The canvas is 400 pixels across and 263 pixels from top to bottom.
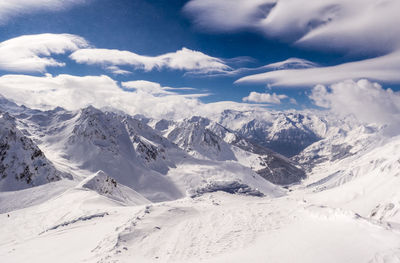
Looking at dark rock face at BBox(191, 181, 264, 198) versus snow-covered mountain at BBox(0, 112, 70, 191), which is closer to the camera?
dark rock face at BBox(191, 181, 264, 198)

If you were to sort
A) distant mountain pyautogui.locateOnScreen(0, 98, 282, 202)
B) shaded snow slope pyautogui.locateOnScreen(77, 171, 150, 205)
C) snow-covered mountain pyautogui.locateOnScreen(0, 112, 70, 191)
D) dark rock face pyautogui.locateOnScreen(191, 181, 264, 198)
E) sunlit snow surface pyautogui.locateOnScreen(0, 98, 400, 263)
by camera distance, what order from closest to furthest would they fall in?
sunlit snow surface pyautogui.locateOnScreen(0, 98, 400, 263) < dark rock face pyautogui.locateOnScreen(191, 181, 264, 198) < shaded snow slope pyautogui.locateOnScreen(77, 171, 150, 205) < snow-covered mountain pyautogui.locateOnScreen(0, 112, 70, 191) < distant mountain pyautogui.locateOnScreen(0, 98, 282, 202)

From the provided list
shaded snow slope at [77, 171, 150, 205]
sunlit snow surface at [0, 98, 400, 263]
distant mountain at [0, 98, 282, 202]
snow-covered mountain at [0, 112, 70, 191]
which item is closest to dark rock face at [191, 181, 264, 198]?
sunlit snow surface at [0, 98, 400, 263]

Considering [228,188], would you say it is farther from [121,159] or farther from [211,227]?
[121,159]

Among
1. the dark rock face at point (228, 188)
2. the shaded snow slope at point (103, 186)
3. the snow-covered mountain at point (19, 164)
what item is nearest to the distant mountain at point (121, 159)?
the snow-covered mountain at point (19, 164)

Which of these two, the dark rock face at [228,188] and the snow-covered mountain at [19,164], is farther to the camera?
the snow-covered mountain at [19,164]

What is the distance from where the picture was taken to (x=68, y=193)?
1414 inches

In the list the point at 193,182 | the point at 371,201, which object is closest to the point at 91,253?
the point at 371,201

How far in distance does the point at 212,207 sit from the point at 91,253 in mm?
12157

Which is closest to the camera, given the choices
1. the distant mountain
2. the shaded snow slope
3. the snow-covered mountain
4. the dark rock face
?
the dark rock face

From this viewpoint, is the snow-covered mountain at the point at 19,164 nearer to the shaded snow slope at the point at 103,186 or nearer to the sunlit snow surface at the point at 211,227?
the sunlit snow surface at the point at 211,227

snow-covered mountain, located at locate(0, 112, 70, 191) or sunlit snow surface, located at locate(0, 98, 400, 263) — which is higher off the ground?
sunlit snow surface, located at locate(0, 98, 400, 263)

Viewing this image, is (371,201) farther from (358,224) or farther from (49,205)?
(49,205)

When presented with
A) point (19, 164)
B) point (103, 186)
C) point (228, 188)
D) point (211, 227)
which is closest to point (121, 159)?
point (19, 164)

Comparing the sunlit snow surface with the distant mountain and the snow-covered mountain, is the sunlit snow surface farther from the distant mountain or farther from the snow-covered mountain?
the distant mountain
